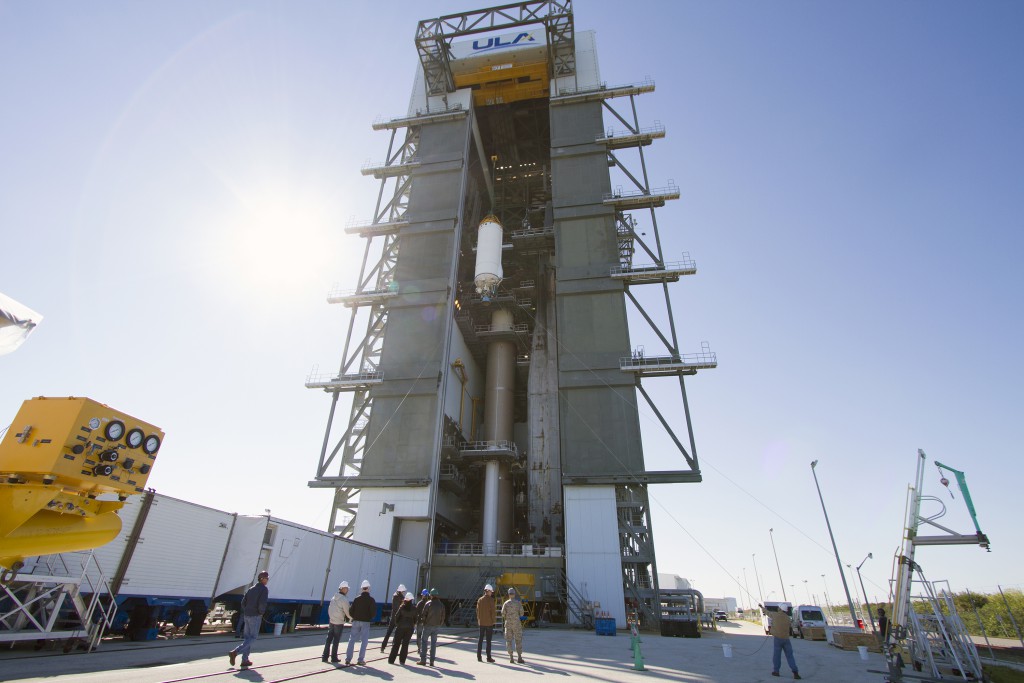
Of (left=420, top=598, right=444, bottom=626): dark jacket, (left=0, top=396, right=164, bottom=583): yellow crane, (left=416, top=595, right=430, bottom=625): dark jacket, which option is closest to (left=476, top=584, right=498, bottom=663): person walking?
(left=420, top=598, right=444, bottom=626): dark jacket

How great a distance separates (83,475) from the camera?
736 centimetres

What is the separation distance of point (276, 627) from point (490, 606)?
7.40 m

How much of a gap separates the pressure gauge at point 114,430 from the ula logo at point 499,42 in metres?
40.6

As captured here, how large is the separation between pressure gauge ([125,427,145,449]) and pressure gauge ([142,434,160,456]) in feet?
0.39

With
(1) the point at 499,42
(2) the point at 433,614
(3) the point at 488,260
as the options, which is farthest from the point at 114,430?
(1) the point at 499,42

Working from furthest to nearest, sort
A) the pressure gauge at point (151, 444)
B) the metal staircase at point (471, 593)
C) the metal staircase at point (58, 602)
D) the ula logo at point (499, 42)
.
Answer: the ula logo at point (499, 42) < the metal staircase at point (471, 593) < the metal staircase at point (58, 602) < the pressure gauge at point (151, 444)

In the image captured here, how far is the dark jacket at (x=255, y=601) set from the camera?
857 centimetres

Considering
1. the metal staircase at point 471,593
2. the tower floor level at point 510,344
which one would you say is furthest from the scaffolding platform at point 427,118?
the metal staircase at point 471,593

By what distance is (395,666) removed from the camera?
9.45 metres

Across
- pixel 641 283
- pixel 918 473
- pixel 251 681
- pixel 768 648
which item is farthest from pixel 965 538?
pixel 641 283

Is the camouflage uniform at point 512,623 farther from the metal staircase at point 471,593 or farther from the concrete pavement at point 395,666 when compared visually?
the metal staircase at point 471,593

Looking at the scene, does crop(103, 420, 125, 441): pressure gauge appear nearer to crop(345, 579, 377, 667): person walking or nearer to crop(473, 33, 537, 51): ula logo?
crop(345, 579, 377, 667): person walking

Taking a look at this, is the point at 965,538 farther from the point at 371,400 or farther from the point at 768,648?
the point at 371,400

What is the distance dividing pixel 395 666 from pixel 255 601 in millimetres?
2821
